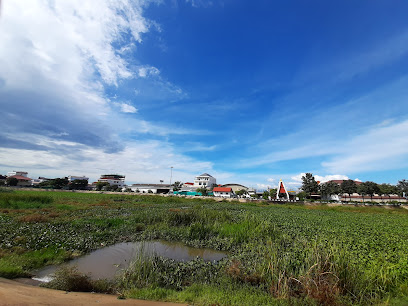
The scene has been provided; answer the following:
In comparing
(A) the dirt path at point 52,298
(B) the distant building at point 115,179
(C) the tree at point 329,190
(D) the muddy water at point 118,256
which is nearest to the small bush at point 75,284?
(A) the dirt path at point 52,298

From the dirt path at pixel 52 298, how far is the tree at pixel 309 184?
249 ft

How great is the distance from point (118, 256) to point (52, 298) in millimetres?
5234

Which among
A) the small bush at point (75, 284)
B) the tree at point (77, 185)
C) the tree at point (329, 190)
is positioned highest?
the tree at point (329, 190)

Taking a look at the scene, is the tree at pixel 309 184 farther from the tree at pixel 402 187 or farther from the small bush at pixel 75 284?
the small bush at pixel 75 284

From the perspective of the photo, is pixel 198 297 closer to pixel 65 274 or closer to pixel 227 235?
pixel 65 274

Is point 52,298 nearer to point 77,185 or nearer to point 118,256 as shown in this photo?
point 118,256

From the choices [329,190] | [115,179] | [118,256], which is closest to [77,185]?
[115,179]

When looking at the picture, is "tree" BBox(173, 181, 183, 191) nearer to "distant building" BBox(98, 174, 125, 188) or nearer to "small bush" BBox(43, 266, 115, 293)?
"distant building" BBox(98, 174, 125, 188)

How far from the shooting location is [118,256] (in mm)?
10109

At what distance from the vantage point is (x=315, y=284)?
17.8ft

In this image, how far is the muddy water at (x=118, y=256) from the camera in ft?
26.0

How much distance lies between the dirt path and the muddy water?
6.45 feet

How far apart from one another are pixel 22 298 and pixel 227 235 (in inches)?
433

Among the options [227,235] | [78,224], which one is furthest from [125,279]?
[78,224]
